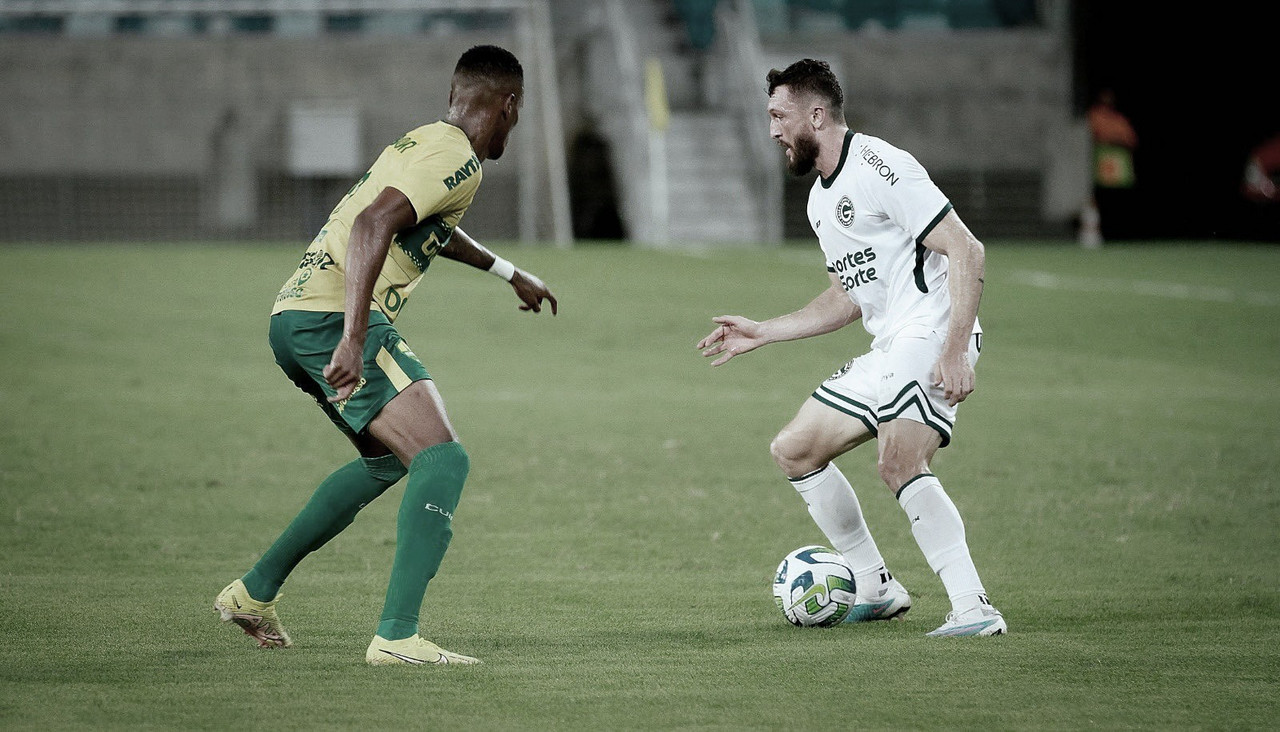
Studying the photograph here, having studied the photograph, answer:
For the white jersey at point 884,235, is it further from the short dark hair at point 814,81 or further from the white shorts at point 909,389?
the short dark hair at point 814,81

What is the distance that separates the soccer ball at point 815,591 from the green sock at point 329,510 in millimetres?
1520

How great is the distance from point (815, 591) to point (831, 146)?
1.66 meters

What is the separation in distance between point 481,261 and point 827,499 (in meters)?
1.61

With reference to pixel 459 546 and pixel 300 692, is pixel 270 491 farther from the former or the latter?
pixel 300 692

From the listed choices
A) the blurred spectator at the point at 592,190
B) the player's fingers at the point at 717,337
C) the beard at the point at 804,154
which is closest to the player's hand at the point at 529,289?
the player's fingers at the point at 717,337

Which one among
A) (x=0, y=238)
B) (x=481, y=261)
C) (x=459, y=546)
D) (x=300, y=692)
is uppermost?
(x=481, y=261)

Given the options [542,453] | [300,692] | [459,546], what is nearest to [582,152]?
[542,453]

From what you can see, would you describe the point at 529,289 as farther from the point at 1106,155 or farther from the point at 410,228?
the point at 1106,155

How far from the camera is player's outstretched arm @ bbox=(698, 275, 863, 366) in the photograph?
6402mm

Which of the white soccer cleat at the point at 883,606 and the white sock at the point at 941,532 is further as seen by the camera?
the white soccer cleat at the point at 883,606

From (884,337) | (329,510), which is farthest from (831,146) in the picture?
(329,510)

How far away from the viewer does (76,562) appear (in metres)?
7.00

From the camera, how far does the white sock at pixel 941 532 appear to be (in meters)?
5.80

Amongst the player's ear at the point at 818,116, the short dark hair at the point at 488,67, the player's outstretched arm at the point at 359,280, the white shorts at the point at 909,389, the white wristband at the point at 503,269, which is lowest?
the white shorts at the point at 909,389
